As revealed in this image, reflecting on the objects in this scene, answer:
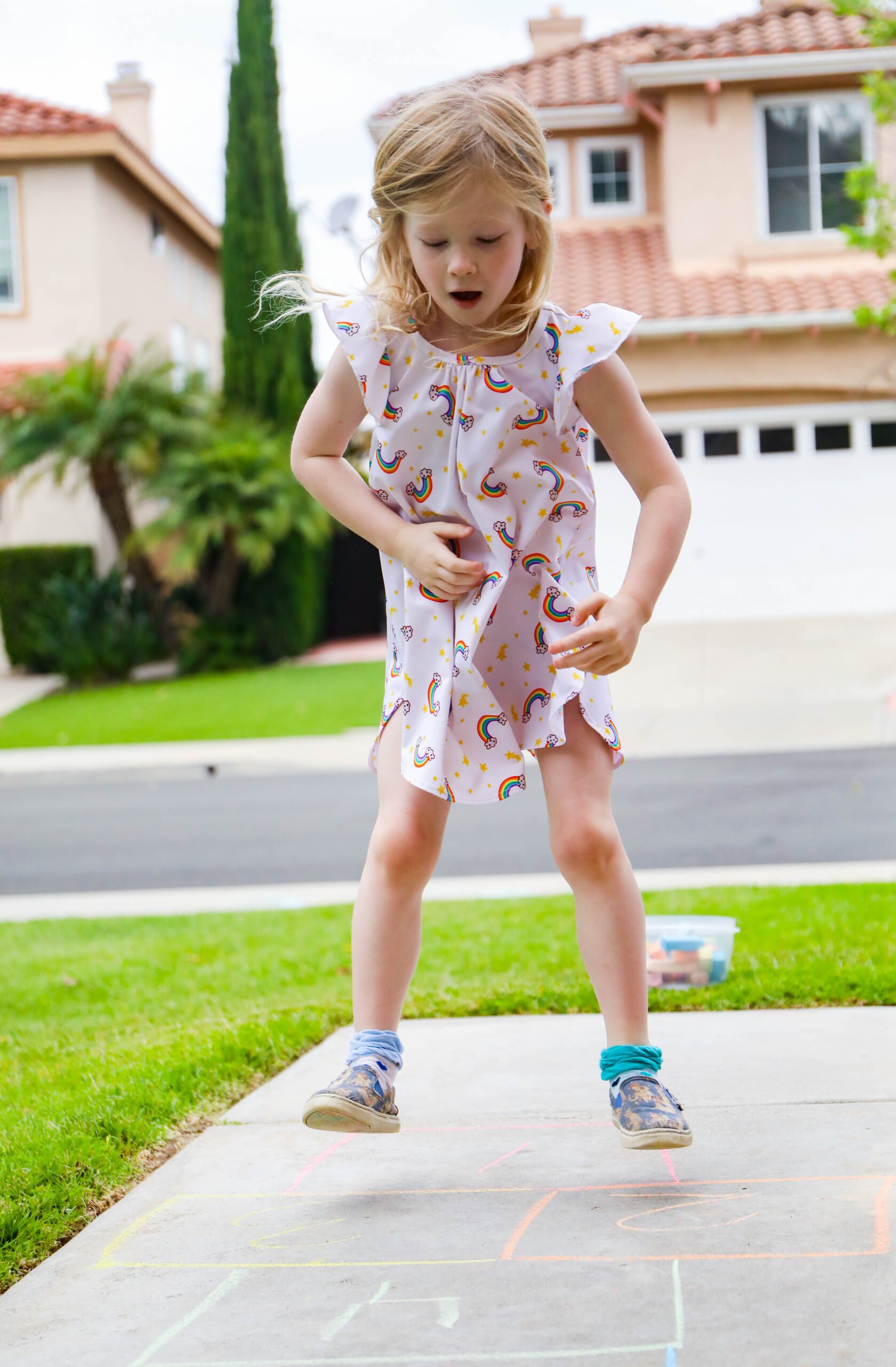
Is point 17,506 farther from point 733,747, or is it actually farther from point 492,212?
point 492,212

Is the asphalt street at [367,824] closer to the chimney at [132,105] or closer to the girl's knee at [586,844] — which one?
the girl's knee at [586,844]

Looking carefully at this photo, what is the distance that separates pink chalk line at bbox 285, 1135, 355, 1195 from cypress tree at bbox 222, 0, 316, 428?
17816 mm

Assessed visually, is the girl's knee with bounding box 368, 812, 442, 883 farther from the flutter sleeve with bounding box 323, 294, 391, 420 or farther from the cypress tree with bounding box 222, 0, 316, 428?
the cypress tree with bounding box 222, 0, 316, 428

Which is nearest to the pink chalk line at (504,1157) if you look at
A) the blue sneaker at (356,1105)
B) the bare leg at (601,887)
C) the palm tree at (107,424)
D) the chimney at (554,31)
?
the blue sneaker at (356,1105)

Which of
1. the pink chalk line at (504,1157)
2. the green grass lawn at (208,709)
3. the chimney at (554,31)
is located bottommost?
the green grass lawn at (208,709)

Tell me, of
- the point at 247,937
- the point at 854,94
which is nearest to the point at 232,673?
the point at 854,94

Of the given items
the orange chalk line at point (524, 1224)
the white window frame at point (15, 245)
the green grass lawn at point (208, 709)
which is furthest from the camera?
the white window frame at point (15, 245)

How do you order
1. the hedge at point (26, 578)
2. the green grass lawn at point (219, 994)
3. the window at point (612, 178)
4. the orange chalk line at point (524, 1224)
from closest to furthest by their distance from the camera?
the orange chalk line at point (524, 1224)
the green grass lawn at point (219, 994)
the window at point (612, 178)
the hedge at point (26, 578)

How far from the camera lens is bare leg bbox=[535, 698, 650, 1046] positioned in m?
2.68

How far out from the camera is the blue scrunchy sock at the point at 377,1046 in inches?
Answer: 106

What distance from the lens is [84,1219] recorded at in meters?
2.63

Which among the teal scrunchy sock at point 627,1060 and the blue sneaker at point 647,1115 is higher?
the teal scrunchy sock at point 627,1060

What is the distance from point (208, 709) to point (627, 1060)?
13.1 metres

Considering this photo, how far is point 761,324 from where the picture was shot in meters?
16.3
